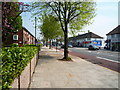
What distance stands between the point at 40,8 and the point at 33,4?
88 centimetres

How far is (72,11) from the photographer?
13086 millimetres

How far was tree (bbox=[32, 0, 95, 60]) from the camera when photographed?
12469mm

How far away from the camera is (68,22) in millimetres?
13461

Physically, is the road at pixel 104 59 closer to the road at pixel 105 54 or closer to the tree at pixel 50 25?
the road at pixel 105 54

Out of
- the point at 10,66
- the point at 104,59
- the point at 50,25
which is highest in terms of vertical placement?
the point at 50,25

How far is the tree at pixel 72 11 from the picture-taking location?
1247 cm

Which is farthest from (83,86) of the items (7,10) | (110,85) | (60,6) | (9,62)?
(60,6)

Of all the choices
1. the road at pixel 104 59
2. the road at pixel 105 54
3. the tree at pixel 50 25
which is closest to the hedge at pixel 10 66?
the road at pixel 104 59

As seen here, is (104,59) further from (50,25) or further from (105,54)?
(50,25)

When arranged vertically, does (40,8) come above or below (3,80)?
above

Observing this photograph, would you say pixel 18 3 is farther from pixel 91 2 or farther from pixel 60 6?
pixel 91 2

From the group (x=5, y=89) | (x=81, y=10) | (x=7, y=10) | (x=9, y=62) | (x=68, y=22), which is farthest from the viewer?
(x=68, y=22)

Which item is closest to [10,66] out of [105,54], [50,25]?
[50,25]

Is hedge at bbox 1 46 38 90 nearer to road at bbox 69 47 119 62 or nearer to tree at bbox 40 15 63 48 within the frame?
tree at bbox 40 15 63 48
